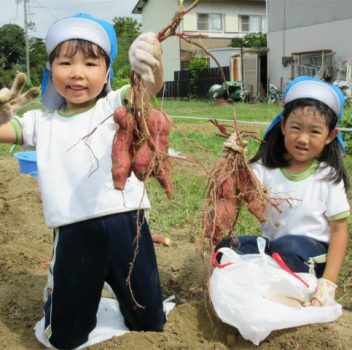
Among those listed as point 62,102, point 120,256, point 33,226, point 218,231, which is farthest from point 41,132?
point 33,226

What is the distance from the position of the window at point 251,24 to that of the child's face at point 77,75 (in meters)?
27.6

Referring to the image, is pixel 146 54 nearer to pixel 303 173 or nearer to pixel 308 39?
pixel 303 173

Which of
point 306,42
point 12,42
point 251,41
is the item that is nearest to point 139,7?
point 251,41

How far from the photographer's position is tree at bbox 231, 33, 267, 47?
25.1 meters

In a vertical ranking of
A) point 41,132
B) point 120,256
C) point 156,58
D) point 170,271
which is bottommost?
point 170,271

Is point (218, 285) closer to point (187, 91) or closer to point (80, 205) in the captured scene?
point (80, 205)

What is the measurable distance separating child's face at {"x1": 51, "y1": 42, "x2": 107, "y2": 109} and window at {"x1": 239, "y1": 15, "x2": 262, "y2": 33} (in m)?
27.6

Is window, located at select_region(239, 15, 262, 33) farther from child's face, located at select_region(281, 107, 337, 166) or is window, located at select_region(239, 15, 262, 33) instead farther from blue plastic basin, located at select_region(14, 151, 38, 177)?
child's face, located at select_region(281, 107, 337, 166)

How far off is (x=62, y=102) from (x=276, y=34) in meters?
19.7

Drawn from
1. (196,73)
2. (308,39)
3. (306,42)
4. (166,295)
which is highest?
(308,39)

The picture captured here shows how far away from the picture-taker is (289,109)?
2.39 meters

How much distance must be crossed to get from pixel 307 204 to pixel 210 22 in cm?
2610

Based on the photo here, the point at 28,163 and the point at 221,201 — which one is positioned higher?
the point at 221,201

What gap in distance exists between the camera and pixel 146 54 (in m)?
1.81
